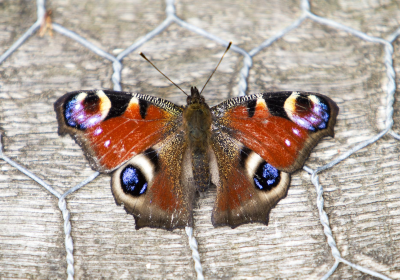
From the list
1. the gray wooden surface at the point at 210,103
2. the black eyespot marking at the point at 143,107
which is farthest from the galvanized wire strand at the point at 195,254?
the black eyespot marking at the point at 143,107

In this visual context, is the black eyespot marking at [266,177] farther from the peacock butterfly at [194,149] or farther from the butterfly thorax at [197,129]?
the butterfly thorax at [197,129]

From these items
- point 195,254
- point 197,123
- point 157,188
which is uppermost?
point 197,123

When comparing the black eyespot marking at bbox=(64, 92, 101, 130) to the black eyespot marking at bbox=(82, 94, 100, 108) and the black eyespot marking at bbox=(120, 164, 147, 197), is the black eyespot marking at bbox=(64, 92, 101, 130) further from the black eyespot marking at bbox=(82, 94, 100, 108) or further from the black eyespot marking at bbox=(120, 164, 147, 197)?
the black eyespot marking at bbox=(120, 164, 147, 197)

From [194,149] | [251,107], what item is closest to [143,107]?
[194,149]

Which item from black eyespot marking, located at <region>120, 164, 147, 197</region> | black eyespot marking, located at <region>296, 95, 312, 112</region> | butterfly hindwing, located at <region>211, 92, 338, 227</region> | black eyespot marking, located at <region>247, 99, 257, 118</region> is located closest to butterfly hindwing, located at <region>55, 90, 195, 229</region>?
black eyespot marking, located at <region>120, 164, 147, 197</region>

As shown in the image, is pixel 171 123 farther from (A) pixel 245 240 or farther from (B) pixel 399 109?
(B) pixel 399 109

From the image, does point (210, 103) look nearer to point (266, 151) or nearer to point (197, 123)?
point (197, 123)

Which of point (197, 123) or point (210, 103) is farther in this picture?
point (210, 103)
